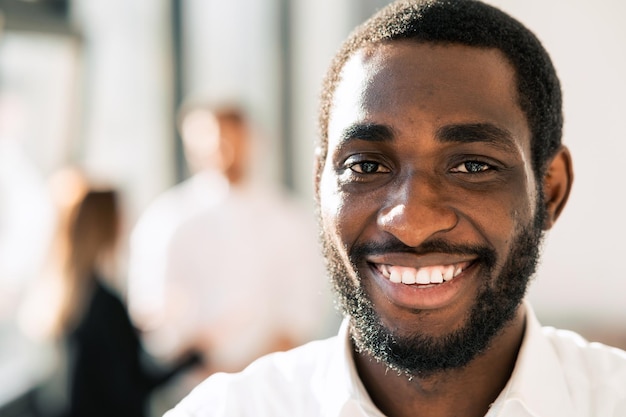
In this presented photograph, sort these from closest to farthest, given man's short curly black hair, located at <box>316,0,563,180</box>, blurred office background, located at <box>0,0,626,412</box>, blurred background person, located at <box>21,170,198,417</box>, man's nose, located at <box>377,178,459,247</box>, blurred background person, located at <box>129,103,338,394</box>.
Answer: man's nose, located at <box>377,178,459,247</box>, man's short curly black hair, located at <box>316,0,563,180</box>, blurred background person, located at <box>21,170,198,417</box>, blurred background person, located at <box>129,103,338,394</box>, blurred office background, located at <box>0,0,626,412</box>

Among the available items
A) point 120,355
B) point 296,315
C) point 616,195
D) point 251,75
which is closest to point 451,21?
point 120,355

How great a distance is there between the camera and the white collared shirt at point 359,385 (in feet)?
4.66

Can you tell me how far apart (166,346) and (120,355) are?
1.90 feet

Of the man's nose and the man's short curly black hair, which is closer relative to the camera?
the man's nose

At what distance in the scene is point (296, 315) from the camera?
3.80 meters

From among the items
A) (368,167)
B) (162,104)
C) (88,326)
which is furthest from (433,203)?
(162,104)

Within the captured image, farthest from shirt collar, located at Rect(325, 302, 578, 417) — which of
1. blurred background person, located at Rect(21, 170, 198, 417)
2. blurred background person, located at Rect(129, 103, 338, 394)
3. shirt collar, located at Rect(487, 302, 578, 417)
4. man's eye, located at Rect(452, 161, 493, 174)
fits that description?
blurred background person, located at Rect(129, 103, 338, 394)

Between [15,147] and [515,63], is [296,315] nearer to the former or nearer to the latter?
[15,147]

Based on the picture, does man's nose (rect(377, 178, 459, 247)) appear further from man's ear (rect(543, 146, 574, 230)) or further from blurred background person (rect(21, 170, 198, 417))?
blurred background person (rect(21, 170, 198, 417))

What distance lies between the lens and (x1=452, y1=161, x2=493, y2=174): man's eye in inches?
54.8

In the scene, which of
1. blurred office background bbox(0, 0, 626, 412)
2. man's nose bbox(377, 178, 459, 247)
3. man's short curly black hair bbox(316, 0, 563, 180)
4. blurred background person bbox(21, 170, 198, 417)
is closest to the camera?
man's nose bbox(377, 178, 459, 247)

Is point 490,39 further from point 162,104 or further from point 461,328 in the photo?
point 162,104

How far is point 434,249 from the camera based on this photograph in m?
1.37

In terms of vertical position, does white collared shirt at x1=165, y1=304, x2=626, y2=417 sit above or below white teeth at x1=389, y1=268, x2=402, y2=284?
below
